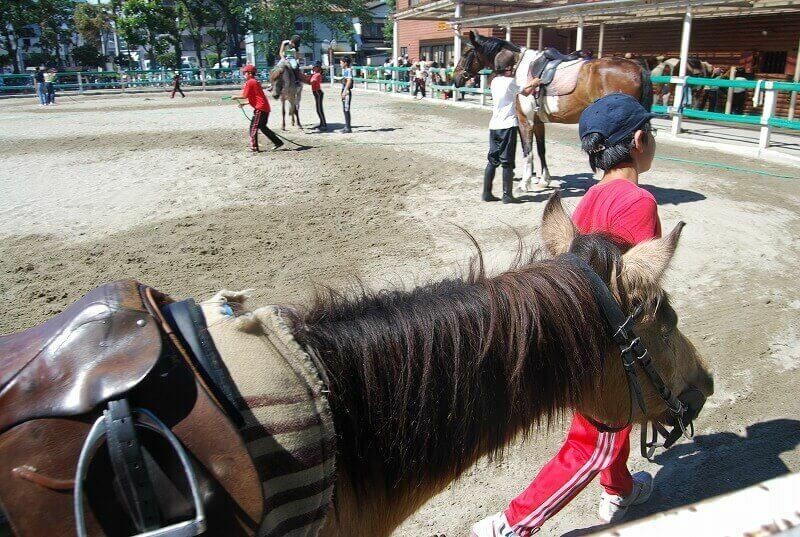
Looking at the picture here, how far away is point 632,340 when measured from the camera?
1508 mm

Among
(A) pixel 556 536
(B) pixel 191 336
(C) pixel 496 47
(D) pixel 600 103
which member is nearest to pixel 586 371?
(B) pixel 191 336

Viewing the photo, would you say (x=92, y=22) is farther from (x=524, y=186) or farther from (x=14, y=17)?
(x=524, y=186)

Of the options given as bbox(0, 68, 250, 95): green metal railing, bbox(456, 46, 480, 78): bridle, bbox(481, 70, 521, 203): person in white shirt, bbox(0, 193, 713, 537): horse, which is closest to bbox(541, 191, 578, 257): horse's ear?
bbox(0, 193, 713, 537): horse

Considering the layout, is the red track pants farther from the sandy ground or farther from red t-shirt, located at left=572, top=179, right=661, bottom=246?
red t-shirt, located at left=572, top=179, right=661, bottom=246

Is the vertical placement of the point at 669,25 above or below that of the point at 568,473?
above

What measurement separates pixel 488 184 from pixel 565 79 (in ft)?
7.57

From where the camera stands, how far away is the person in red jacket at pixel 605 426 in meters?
2.07

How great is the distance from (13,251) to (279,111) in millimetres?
13734

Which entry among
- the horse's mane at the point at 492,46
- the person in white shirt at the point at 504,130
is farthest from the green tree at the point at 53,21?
the person in white shirt at the point at 504,130

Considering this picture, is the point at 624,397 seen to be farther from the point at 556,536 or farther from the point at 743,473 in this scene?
the point at 743,473

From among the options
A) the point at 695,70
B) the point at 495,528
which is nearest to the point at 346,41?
the point at 695,70

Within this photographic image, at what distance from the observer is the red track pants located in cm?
205

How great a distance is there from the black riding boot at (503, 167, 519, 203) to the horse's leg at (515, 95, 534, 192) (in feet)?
2.24

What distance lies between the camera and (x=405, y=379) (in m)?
1.32
